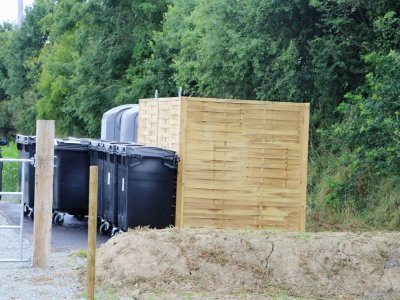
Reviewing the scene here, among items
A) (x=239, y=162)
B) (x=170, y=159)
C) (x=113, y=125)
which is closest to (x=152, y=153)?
(x=170, y=159)

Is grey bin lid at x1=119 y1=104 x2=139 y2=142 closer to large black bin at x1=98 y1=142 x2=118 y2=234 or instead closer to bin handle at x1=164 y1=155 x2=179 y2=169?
large black bin at x1=98 y1=142 x2=118 y2=234

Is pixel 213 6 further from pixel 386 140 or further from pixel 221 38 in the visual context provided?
pixel 386 140

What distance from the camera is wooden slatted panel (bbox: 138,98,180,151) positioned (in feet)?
48.2

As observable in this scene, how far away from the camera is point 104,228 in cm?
1636

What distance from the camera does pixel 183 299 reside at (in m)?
8.89

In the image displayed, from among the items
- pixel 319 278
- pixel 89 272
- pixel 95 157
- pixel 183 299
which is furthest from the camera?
pixel 95 157

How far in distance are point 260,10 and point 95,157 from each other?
5.17 metres

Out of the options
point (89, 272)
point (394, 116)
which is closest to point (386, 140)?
point (394, 116)

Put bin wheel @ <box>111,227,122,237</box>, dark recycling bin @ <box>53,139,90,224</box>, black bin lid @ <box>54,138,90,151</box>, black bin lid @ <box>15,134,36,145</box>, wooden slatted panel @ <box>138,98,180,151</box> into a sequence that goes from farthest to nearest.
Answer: black bin lid @ <box>15,134,36,145</box>
black bin lid @ <box>54,138,90,151</box>
dark recycling bin @ <box>53,139,90,224</box>
bin wheel @ <box>111,227,122,237</box>
wooden slatted panel @ <box>138,98,180,151</box>

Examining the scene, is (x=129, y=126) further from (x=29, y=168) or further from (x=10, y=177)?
(x=10, y=177)

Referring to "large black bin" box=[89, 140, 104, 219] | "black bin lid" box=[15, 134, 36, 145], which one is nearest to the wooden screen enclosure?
"large black bin" box=[89, 140, 104, 219]

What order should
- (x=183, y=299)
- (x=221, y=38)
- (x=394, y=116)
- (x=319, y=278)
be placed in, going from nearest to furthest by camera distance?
1. (x=183, y=299)
2. (x=319, y=278)
3. (x=394, y=116)
4. (x=221, y=38)

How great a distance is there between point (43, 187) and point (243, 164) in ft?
14.2

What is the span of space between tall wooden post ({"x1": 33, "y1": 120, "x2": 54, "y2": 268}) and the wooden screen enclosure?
3.54 m
